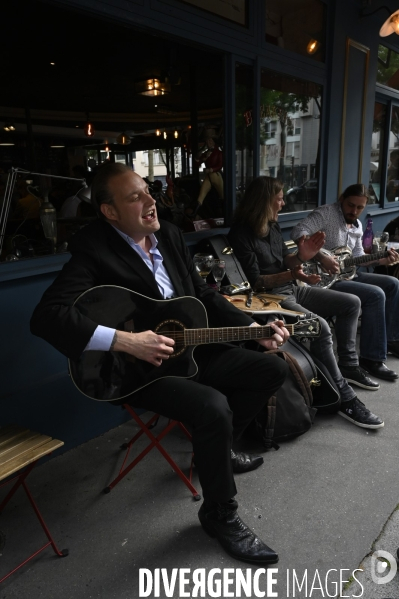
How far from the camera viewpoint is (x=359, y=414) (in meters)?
2.83

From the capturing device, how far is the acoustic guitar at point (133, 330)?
184 centimetres

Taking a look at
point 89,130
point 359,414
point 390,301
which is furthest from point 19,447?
point 89,130

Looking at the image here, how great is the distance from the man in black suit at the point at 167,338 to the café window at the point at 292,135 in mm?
2302

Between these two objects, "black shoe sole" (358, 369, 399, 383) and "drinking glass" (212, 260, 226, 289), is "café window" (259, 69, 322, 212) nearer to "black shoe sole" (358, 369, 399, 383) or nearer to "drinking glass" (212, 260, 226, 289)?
"drinking glass" (212, 260, 226, 289)

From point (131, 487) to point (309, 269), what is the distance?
208cm

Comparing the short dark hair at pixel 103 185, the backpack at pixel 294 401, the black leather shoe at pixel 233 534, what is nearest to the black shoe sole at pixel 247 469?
the backpack at pixel 294 401

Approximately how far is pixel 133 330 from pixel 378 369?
2.37m

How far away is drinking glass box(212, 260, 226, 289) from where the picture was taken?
9.53ft

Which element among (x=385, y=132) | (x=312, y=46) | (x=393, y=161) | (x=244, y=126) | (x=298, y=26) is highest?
(x=298, y=26)

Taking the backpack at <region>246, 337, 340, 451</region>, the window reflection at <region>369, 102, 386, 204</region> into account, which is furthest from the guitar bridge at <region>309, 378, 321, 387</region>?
the window reflection at <region>369, 102, 386, 204</region>

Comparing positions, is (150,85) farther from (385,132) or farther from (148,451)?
(148,451)

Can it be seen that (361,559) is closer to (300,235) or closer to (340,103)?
(300,235)

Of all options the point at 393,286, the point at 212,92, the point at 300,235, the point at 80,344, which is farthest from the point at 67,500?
the point at 212,92

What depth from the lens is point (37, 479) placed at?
238 cm
